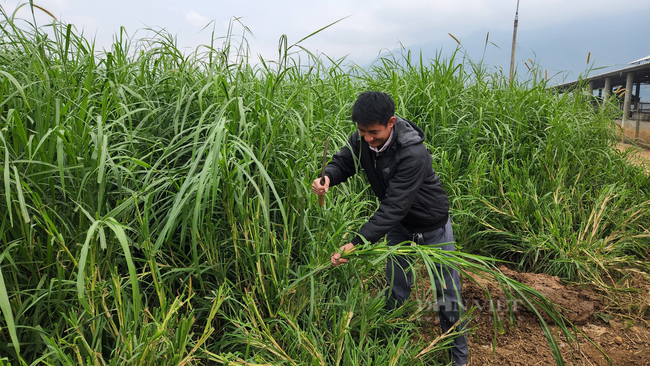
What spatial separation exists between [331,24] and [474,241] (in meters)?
2.20

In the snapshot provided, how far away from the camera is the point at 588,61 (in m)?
4.54

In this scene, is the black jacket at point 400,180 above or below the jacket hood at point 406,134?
below

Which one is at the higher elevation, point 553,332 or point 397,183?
point 397,183

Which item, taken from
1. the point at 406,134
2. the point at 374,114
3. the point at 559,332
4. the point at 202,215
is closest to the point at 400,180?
the point at 406,134

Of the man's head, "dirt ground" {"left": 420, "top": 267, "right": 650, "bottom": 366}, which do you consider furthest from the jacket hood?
"dirt ground" {"left": 420, "top": 267, "right": 650, "bottom": 366}

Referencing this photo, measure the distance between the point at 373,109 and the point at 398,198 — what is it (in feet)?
1.42

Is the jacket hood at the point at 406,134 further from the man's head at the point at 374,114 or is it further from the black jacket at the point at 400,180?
the man's head at the point at 374,114

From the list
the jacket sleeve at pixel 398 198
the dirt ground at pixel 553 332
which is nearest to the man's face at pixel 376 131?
the jacket sleeve at pixel 398 198

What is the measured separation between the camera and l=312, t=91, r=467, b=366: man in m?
1.82

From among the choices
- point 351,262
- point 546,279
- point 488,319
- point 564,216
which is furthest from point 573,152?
point 351,262

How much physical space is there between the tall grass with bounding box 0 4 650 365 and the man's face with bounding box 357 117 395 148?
274mm

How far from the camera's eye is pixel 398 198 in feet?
6.15

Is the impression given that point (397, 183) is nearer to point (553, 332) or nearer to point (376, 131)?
point (376, 131)

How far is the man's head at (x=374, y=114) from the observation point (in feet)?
5.84
